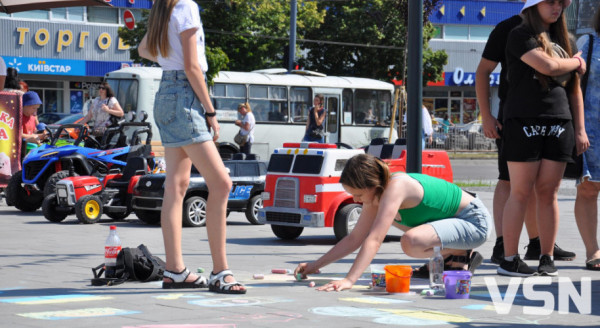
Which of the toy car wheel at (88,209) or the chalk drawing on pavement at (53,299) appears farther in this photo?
the toy car wheel at (88,209)

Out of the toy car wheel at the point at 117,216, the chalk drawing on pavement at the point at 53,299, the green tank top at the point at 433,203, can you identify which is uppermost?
the green tank top at the point at 433,203

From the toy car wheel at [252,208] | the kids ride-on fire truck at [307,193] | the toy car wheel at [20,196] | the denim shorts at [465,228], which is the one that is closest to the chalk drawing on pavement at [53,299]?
the denim shorts at [465,228]

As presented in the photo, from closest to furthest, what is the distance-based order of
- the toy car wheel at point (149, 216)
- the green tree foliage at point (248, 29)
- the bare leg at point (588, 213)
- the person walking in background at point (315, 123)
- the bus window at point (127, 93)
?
the bare leg at point (588, 213)
the toy car wheel at point (149, 216)
the person walking in background at point (315, 123)
the bus window at point (127, 93)
the green tree foliage at point (248, 29)

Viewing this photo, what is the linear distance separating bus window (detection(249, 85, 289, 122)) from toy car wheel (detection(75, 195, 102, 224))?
1745 centimetres

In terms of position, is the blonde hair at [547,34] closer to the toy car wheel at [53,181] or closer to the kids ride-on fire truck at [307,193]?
the kids ride-on fire truck at [307,193]

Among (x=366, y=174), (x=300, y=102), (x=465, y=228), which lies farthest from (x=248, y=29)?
(x=366, y=174)

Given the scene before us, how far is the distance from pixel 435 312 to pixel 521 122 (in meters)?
2.33

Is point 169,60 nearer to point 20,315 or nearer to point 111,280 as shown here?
point 111,280

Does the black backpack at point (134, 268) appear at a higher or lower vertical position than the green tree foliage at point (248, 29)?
lower

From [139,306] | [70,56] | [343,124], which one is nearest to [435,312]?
[139,306]

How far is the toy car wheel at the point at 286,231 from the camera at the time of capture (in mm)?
10716

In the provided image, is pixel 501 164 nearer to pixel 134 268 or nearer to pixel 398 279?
pixel 398 279

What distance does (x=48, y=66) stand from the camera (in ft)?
157

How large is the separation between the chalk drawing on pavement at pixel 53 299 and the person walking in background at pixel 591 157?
3861 mm
